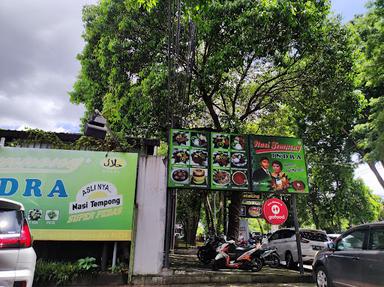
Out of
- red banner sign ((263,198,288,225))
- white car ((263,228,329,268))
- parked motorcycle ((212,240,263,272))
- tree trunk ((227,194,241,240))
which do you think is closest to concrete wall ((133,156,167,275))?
parked motorcycle ((212,240,263,272))

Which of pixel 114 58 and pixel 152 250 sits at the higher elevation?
pixel 114 58

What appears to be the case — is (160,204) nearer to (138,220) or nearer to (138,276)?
(138,220)

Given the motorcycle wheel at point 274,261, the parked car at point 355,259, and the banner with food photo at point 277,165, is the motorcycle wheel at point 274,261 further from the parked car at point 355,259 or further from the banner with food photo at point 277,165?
the parked car at point 355,259

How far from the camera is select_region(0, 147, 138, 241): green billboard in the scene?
7.73 m

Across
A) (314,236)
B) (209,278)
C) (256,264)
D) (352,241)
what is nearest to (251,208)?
(314,236)

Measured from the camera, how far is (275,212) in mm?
9375

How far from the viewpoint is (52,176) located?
804 centimetres

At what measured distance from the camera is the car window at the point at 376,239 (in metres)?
5.68

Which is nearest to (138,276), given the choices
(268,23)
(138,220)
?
(138,220)

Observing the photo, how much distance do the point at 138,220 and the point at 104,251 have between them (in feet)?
3.62

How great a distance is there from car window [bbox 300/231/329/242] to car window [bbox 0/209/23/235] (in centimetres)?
1050

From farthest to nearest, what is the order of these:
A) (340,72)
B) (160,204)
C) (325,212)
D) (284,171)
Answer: (325,212) < (340,72) < (284,171) < (160,204)

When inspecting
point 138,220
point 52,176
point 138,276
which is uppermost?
point 52,176

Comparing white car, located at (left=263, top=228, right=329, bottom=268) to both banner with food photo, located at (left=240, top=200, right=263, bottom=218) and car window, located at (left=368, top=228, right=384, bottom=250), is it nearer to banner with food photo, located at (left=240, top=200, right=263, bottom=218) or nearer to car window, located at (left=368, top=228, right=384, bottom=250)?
banner with food photo, located at (left=240, top=200, right=263, bottom=218)
